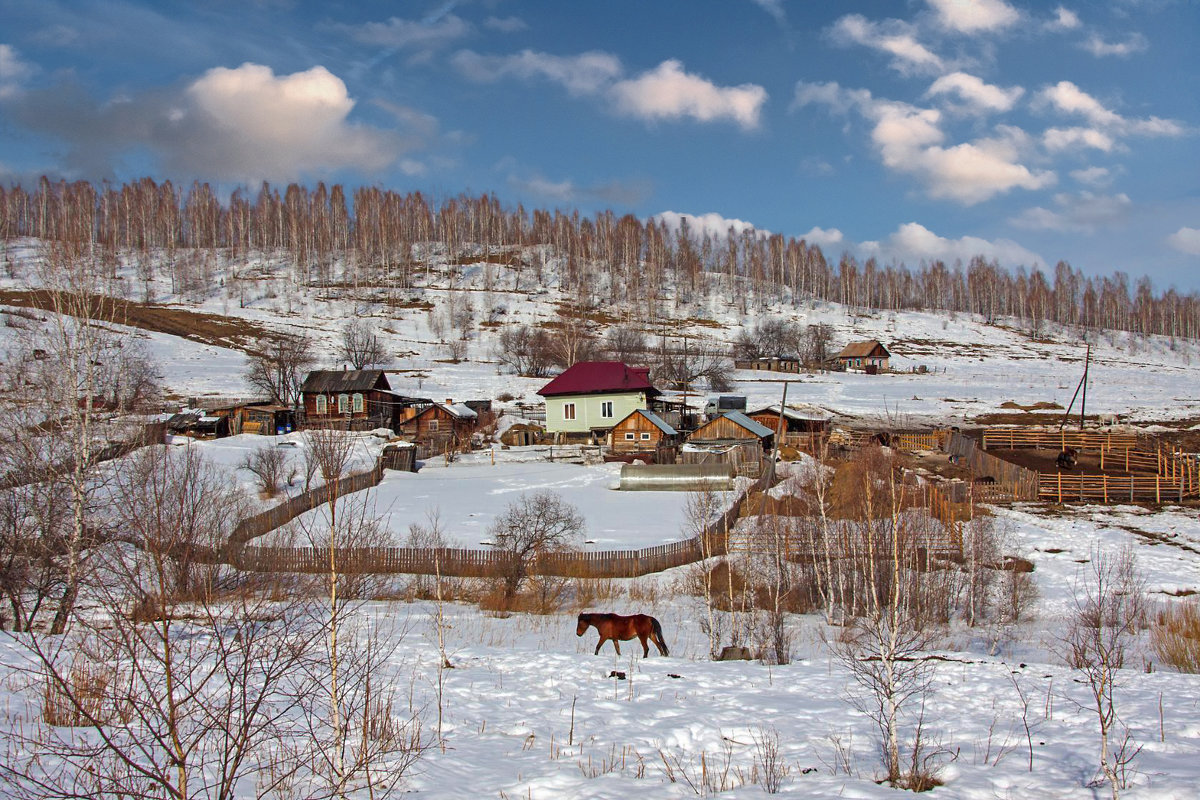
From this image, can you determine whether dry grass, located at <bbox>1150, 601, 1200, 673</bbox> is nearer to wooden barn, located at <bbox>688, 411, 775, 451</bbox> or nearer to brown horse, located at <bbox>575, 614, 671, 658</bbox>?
brown horse, located at <bbox>575, 614, 671, 658</bbox>

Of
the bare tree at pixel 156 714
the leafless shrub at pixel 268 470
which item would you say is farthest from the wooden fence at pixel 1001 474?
the bare tree at pixel 156 714

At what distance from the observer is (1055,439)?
54375 mm

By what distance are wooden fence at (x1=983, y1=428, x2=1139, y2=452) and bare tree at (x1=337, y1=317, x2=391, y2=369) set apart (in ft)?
205

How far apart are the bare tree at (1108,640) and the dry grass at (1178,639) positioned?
0.46 m

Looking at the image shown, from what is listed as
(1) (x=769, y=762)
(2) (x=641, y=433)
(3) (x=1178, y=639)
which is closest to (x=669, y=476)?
(2) (x=641, y=433)

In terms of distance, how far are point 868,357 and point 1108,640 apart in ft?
292

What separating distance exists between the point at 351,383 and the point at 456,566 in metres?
41.7

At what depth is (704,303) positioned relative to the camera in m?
144

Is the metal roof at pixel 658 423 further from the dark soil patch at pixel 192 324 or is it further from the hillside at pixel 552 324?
the dark soil patch at pixel 192 324

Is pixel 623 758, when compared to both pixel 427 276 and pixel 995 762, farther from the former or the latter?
pixel 427 276

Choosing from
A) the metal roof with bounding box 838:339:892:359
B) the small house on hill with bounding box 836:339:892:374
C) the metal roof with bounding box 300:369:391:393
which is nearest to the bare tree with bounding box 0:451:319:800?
the metal roof with bounding box 300:369:391:393

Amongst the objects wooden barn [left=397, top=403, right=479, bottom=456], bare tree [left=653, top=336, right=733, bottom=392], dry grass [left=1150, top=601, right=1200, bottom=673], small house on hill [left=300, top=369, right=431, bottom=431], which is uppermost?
bare tree [left=653, top=336, right=733, bottom=392]

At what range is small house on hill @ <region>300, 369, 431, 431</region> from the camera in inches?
2441

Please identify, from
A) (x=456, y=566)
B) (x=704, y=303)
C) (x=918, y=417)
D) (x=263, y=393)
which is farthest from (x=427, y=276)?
(x=456, y=566)
